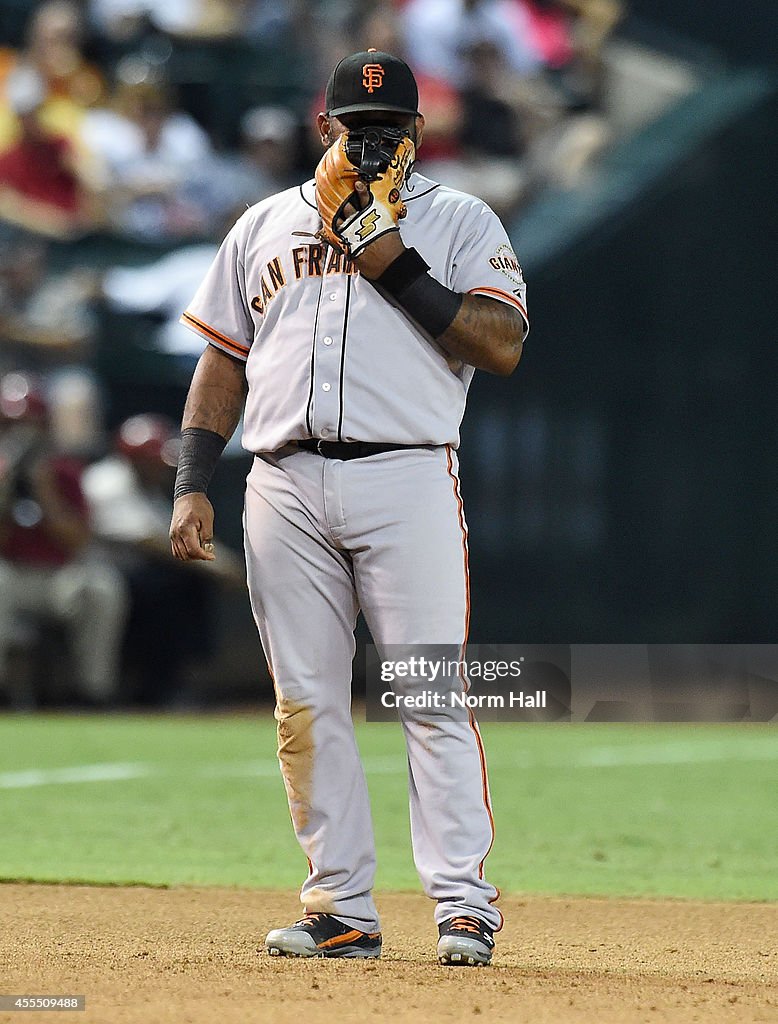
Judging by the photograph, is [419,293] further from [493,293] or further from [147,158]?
[147,158]

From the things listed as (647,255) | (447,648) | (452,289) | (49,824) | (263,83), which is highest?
(263,83)

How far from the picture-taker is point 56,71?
468 inches

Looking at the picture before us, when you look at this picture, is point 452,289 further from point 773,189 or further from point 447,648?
point 773,189

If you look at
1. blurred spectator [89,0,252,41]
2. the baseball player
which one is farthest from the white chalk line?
blurred spectator [89,0,252,41]

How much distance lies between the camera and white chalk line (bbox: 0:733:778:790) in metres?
6.98

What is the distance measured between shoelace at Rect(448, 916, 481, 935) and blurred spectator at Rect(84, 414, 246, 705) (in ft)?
21.8

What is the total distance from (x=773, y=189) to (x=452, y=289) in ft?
29.4

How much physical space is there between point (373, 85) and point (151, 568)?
268 inches

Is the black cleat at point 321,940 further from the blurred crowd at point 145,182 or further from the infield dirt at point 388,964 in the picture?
the blurred crowd at point 145,182

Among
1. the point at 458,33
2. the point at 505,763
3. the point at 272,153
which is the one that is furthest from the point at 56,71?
the point at 505,763

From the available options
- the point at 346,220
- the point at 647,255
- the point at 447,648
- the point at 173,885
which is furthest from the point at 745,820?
the point at 647,255

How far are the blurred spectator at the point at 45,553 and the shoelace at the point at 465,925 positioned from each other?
21.5 ft

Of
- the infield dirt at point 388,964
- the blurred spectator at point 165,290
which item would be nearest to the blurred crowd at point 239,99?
the blurred spectator at point 165,290

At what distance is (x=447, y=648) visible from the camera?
11.0ft
